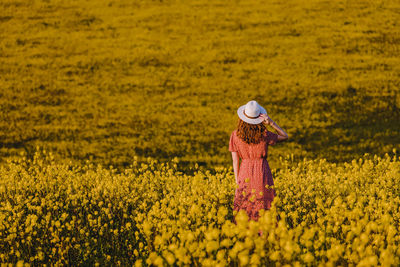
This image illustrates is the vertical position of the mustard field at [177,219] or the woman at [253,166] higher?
the woman at [253,166]

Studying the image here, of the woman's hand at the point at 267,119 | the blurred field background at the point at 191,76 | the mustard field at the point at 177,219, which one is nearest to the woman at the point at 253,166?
the woman's hand at the point at 267,119

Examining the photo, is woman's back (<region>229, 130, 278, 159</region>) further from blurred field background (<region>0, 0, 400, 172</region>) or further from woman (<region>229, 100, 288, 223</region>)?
blurred field background (<region>0, 0, 400, 172</region>)

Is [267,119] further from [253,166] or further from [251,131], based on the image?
[253,166]

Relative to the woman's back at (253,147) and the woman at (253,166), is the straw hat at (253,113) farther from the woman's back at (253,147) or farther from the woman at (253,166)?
the woman's back at (253,147)

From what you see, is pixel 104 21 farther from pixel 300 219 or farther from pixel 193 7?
pixel 300 219

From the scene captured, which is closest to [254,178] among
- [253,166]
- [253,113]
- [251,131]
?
[253,166]

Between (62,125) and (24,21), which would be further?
(24,21)

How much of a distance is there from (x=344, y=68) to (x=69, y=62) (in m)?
14.1

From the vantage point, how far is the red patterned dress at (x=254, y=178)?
5363 millimetres

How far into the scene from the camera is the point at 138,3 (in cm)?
2573

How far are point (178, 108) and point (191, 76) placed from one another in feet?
10.7

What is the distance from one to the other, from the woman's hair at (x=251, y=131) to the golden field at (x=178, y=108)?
107 cm

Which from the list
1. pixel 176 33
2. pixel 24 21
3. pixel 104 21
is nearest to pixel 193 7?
pixel 176 33

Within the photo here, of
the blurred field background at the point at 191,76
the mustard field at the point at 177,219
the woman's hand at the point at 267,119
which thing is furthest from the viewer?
the blurred field background at the point at 191,76
